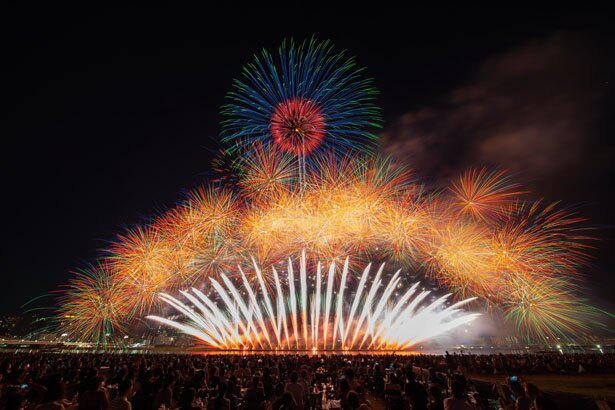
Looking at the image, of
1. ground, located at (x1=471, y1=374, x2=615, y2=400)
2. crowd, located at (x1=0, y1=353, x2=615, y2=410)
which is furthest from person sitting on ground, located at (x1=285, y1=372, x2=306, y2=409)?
ground, located at (x1=471, y1=374, x2=615, y2=400)

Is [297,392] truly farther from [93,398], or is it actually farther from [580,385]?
[580,385]

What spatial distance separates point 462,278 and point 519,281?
5.03 m

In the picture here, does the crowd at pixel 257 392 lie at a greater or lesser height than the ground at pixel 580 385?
greater

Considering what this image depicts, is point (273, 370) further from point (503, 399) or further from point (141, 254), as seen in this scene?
point (141, 254)

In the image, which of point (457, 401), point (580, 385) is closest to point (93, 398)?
point (457, 401)

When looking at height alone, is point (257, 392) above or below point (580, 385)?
above

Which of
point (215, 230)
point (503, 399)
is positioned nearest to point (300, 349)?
point (215, 230)

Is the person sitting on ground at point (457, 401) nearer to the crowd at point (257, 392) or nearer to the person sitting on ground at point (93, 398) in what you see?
the crowd at point (257, 392)

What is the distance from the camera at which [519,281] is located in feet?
101

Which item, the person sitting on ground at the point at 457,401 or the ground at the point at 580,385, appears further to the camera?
the ground at the point at 580,385

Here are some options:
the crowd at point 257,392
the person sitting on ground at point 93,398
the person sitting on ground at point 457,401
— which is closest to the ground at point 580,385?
the crowd at point 257,392

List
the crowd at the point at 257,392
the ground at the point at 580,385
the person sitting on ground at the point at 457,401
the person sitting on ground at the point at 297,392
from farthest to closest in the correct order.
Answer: the ground at the point at 580,385 → the person sitting on ground at the point at 297,392 → the crowd at the point at 257,392 → the person sitting on ground at the point at 457,401

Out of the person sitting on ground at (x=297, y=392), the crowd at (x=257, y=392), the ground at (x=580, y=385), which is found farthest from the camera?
the ground at (x=580, y=385)

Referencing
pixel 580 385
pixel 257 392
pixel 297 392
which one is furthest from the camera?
pixel 580 385
